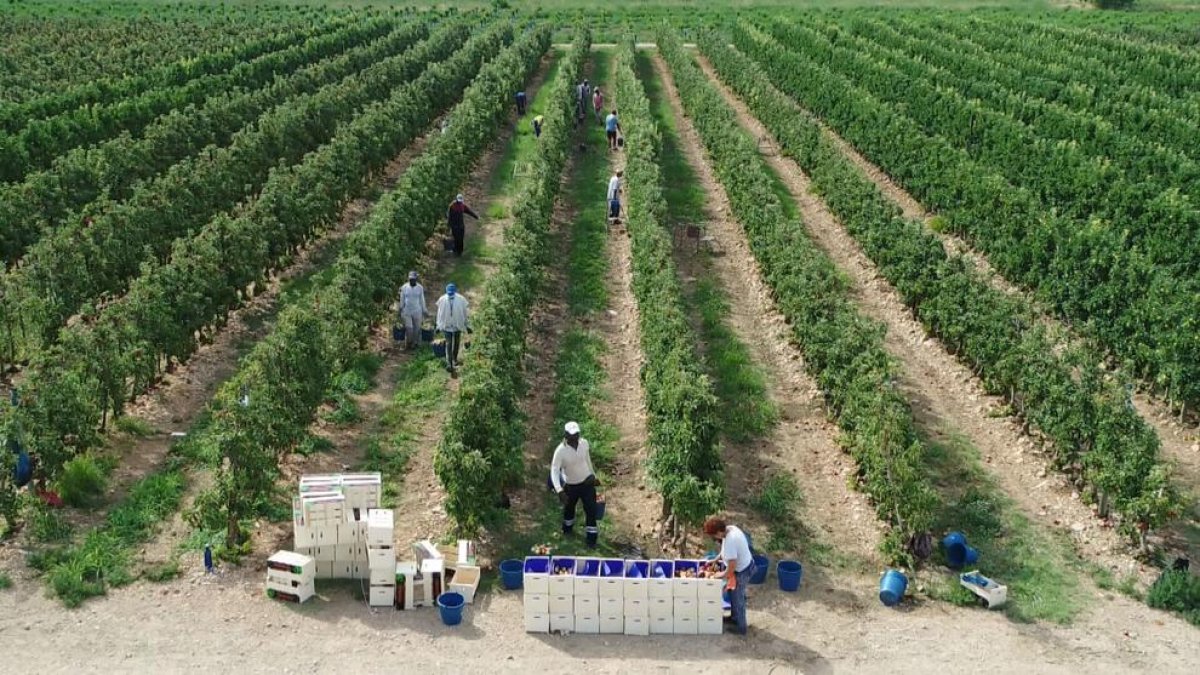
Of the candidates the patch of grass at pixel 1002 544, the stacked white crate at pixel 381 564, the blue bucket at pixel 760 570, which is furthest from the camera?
the blue bucket at pixel 760 570

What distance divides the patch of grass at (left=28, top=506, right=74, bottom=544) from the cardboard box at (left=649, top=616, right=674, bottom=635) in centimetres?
768

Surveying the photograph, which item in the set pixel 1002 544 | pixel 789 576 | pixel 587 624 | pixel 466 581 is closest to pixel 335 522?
pixel 466 581

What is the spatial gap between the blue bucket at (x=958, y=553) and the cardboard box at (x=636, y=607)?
430 centimetres

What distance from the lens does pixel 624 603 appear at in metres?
13.8

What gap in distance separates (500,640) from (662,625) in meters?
1.85

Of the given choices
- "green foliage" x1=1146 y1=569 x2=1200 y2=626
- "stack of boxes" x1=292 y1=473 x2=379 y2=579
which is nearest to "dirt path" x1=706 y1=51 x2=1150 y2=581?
"green foliage" x1=1146 y1=569 x2=1200 y2=626

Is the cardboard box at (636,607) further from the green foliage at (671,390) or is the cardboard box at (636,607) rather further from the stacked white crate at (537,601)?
the green foliage at (671,390)

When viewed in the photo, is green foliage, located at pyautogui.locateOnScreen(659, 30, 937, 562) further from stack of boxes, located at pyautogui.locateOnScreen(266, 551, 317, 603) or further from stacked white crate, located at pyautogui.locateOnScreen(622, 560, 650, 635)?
stack of boxes, located at pyautogui.locateOnScreen(266, 551, 317, 603)

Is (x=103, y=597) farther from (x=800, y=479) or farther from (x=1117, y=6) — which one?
(x=1117, y=6)

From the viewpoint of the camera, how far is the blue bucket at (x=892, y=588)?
14.6m

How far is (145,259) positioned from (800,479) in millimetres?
14556

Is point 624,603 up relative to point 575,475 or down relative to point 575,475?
down

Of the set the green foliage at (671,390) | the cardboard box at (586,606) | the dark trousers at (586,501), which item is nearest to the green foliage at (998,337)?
the green foliage at (671,390)

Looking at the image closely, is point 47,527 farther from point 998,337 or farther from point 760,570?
point 998,337
